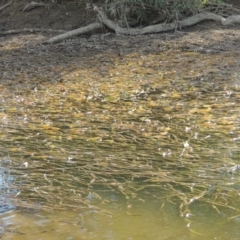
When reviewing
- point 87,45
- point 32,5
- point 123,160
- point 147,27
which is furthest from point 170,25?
point 123,160

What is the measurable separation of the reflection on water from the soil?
5.82 ft

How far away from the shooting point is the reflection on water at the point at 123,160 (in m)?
2.73

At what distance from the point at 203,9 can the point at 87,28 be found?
2125 millimetres

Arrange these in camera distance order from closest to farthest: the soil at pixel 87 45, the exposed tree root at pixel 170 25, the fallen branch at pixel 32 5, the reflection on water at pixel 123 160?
the reflection on water at pixel 123 160
the soil at pixel 87 45
the exposed tree root at pixel 170 25
the fallen branch at pixel 32 5

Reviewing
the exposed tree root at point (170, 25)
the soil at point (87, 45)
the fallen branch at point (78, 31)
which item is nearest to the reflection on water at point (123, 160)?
the soil at point (87, 45)

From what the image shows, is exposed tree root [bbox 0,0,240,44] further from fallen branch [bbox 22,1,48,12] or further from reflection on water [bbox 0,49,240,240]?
reflection on water [bbox 0,49,240,240]

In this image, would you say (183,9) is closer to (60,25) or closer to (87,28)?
(87,28)

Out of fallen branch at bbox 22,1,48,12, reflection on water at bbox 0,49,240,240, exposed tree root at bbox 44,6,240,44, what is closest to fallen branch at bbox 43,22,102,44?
exposed tree root at bbox 44,6,240,44

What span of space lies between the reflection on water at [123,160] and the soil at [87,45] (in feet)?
5.82

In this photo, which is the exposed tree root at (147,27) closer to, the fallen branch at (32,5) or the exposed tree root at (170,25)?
the exposed tree root at (170,25)

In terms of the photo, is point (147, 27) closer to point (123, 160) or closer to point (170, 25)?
point (170, 25)

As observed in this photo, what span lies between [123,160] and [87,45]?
20.1 feet

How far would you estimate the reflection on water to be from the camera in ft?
8.96

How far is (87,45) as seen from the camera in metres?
9.56
